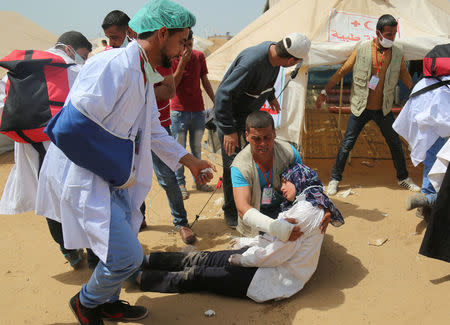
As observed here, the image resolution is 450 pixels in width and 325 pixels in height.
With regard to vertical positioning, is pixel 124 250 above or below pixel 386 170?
above

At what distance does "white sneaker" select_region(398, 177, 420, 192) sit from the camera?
462 centimetres

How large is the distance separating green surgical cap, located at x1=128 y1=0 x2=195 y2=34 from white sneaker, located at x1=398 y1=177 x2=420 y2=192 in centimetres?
367

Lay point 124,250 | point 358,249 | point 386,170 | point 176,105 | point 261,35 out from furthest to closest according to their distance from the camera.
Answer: point 261,35, point 386,170, point 176,105, point 358,249, point 124,250

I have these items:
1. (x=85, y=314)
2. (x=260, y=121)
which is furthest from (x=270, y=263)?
(x=85, y=314)

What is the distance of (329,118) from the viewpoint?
8.69 metres

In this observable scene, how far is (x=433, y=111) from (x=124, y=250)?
2.94m

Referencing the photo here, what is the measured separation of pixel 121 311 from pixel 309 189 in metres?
1.49

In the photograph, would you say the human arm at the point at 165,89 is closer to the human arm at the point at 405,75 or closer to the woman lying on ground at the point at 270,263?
the woman lying on ground at the point at 270,263

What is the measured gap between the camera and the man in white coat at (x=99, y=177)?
1854mm

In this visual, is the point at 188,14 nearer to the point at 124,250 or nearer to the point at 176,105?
the point at 124,250

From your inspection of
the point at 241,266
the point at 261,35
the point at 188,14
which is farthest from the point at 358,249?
the point at 261,35

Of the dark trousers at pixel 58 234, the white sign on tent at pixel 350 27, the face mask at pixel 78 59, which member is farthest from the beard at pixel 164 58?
the white sign on tent at pixel 350 27

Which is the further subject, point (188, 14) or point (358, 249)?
point (358, 249)

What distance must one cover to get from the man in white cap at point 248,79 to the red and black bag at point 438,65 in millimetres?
1140
